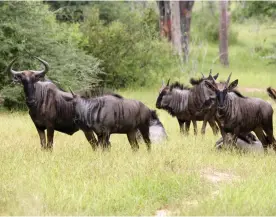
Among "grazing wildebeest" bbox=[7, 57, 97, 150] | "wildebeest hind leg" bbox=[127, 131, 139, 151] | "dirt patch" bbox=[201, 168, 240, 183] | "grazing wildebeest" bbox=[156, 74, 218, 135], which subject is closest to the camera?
"dirt patch" bbox=[201, 168, 240, 183]

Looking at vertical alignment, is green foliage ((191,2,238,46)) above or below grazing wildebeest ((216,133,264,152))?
below

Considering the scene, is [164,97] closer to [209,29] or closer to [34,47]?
[34,47]

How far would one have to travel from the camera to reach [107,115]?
33.0ft

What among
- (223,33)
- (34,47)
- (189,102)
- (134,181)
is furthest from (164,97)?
(223,33)

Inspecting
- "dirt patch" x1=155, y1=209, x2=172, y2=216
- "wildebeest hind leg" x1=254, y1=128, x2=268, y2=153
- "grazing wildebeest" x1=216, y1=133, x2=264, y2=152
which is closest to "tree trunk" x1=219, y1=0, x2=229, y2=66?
"grazing wildebeest" x1=216, y1=133, x2=264, y2=152

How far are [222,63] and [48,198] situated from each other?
34.6m

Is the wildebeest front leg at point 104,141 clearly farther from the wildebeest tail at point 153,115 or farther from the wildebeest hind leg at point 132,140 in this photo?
the wildebeest tail at point 153,115

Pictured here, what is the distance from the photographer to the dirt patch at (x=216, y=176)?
8.58 metres

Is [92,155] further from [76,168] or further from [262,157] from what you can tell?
[262,157]

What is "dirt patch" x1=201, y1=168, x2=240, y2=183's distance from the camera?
8.58m

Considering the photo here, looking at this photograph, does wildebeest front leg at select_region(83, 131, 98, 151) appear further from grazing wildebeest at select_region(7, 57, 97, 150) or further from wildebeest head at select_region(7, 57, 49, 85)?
wildebeest head at select_region(7, 57, 49, 85)

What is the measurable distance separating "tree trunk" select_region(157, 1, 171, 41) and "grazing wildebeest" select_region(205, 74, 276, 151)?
69.8 feet

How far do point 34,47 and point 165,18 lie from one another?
12.7 metres

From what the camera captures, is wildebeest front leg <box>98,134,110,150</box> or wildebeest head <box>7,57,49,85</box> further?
wildebeest head <box>7,57,49,85</box>
